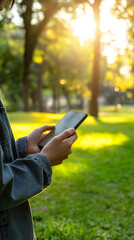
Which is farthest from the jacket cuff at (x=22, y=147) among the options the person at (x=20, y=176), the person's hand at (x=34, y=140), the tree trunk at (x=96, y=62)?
the tree trunk at (x=96, y=62)

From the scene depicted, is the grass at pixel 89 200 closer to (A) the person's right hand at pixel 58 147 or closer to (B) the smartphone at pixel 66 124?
(B) the smartphone at pixel 66 124

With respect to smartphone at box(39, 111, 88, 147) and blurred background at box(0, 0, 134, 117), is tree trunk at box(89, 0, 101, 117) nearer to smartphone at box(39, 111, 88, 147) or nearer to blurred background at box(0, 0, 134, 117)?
blurred background at box(0, 0, 134, 117)

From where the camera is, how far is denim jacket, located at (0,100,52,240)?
1289mm

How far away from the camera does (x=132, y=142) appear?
9.66 metres

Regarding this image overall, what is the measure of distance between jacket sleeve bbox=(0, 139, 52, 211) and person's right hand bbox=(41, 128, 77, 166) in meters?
0.06

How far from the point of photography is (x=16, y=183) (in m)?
1.31

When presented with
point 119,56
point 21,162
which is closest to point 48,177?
point 21,162

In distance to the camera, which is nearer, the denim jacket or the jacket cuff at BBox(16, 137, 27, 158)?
the denim jacket

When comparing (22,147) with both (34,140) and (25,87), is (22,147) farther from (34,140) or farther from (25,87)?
(25,87)

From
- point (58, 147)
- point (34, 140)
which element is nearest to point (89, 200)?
point (34, 140)

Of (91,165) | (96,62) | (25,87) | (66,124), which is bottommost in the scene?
(91,165)

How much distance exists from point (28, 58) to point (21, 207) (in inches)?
735

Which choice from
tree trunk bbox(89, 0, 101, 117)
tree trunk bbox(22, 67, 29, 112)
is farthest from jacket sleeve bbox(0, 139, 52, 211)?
tree trunk bbox(22, 67, 29, 112)

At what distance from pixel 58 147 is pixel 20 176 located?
27cm
